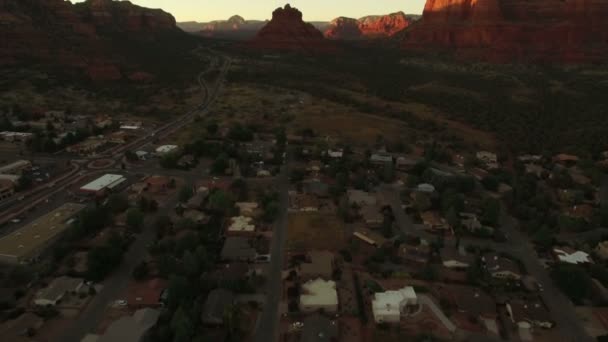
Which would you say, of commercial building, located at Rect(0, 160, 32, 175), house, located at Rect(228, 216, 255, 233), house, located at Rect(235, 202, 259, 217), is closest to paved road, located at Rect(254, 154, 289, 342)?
house, located at Rect(228, 216, 255, 233)

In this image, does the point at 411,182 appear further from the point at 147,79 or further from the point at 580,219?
the point at 147,79

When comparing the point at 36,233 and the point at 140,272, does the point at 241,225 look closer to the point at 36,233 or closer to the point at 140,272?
the point at 140,272

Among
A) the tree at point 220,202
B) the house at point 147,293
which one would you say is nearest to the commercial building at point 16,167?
the tree at point 220,202

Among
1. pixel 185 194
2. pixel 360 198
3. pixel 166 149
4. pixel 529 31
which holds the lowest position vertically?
pixel 360 198

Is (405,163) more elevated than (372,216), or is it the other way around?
(405,163)

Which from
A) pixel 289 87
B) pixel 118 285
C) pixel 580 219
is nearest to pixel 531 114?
pixel 580 219

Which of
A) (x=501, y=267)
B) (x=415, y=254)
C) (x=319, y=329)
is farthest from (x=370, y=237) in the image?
(x=319, y=329)
